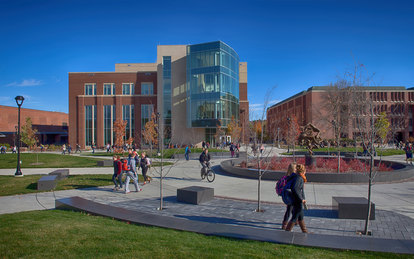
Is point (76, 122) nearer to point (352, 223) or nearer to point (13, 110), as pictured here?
point (13, 110)

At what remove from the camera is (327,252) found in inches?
186

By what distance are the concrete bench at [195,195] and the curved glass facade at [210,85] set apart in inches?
1641

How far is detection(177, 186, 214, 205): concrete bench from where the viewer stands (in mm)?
9752

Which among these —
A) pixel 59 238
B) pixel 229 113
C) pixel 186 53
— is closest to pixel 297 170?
pixel 59 238

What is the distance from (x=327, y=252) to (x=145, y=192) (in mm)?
8838

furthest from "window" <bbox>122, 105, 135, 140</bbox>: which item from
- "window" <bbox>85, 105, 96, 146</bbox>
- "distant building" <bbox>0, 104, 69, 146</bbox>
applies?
"distant building" <bbox>0, 104, 69, 146</bbox>

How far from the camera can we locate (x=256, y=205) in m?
9.51

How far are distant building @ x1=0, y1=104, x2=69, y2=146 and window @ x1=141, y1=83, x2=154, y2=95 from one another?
1352 inches

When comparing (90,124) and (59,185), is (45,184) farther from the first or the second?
(90,124)

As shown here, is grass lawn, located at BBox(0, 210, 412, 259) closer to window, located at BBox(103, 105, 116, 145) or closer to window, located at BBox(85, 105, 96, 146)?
window, located at BBox(103, 105, 116, 145)

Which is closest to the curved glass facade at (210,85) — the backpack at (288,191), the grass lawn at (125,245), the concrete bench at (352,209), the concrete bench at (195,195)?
the concrete bench at (195,195)

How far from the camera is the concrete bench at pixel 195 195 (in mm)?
9752

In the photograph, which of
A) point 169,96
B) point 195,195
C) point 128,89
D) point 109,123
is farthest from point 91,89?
point 195,195

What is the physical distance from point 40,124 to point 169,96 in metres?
53.8
